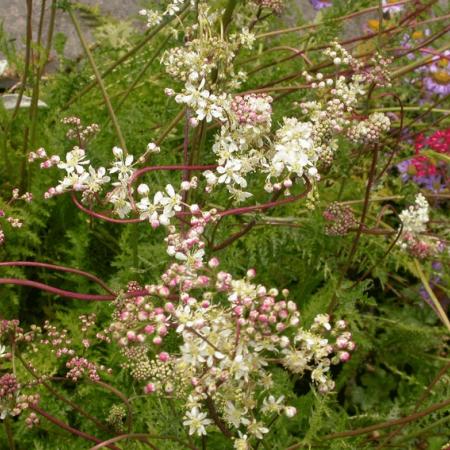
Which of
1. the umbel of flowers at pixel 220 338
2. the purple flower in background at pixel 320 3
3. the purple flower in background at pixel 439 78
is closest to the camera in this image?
the umbel of flowers at pixel 220 338

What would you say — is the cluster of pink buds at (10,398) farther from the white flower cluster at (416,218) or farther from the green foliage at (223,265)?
the white flower cluster at (416,218)

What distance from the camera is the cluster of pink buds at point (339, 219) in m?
2.02

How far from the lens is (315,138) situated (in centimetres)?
160

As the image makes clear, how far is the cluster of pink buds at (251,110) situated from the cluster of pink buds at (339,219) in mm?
570

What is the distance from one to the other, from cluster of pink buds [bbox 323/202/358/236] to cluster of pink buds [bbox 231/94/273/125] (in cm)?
57

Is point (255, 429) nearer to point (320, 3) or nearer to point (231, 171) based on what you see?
point (231, 171)

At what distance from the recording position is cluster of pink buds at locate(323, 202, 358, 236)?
2.02m

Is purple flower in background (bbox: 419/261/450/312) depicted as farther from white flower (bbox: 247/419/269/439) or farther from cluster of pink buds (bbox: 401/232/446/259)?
white flower (bbox: 247/419/269/439)

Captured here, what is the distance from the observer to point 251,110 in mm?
1515

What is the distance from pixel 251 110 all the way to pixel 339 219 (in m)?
0.62

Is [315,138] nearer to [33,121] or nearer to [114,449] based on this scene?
[114,449]

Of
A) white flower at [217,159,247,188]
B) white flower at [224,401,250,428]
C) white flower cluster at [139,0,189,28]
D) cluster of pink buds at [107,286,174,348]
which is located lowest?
white flower at [224,401,250,428]

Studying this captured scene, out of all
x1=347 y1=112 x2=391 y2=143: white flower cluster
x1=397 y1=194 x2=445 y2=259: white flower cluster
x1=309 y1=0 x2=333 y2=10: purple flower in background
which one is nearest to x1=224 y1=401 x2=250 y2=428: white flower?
x1=347 y1=112 x2=391 y2=143: white flower cluster

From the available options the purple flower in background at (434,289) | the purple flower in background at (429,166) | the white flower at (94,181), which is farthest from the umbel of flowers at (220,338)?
the purple flower in background at (434,289)
